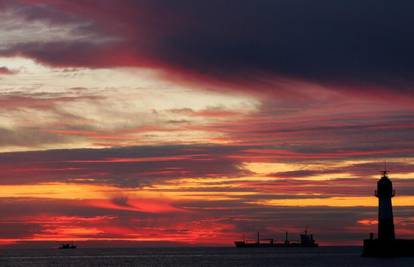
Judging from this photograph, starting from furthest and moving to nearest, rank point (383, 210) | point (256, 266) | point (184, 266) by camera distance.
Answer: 1. point (184, 266)
2. point (256, 266)
3. point (383, 210)

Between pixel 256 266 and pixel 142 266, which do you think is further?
pixel 142 266

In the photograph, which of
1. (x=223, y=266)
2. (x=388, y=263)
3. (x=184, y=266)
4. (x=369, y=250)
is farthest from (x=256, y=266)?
(x=388, y=263)

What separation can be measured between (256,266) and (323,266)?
15.2 metres

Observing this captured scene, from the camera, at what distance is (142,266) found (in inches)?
7761

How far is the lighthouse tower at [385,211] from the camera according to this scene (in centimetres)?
13650

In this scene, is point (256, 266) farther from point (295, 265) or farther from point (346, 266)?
point (346, 266)

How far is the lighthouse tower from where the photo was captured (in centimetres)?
13650

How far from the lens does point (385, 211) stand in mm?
136875

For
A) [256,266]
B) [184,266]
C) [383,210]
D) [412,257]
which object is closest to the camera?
[383,210]

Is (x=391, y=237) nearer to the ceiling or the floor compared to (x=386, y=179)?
nearer to the floor

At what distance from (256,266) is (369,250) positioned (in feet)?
112

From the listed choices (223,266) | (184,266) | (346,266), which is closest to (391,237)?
(346,266)

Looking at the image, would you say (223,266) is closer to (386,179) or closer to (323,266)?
(323,266)

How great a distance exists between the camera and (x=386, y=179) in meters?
140
